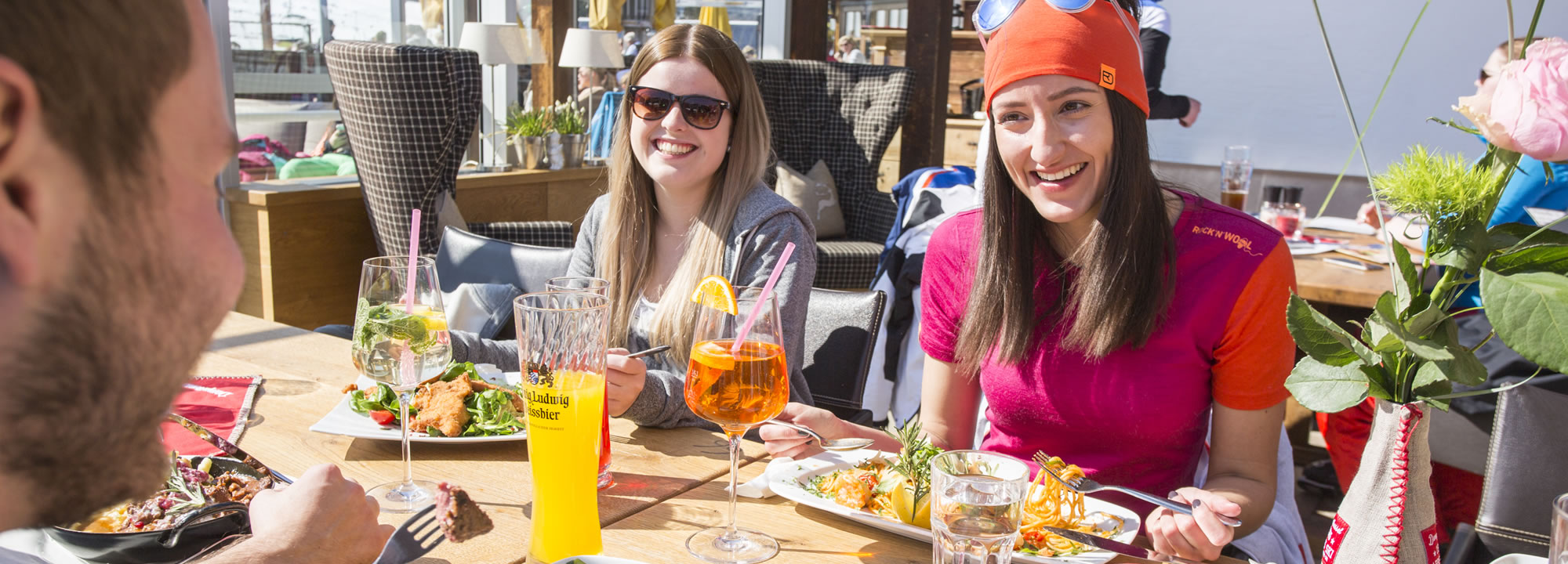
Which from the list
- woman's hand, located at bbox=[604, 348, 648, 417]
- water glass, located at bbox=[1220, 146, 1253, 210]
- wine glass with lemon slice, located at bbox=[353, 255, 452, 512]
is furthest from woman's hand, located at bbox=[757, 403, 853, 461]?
water glass, located at bbox=[1220, 146, 1253, 210]

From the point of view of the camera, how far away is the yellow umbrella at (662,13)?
6.88 meters

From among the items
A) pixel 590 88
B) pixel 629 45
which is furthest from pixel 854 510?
pixel 629 45

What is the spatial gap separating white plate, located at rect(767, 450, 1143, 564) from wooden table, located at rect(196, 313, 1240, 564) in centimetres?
2

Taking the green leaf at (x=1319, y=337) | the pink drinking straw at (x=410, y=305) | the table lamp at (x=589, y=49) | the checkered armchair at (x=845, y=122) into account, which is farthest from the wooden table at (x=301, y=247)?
the green leaf at (x=1319, y=337)

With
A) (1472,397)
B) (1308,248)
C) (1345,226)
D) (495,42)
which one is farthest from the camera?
(495,42)

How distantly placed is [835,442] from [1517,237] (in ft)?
2.64

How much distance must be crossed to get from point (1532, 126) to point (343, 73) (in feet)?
12.7

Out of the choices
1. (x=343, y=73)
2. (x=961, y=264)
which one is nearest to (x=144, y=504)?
(x=961, y=264)

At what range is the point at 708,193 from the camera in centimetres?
228

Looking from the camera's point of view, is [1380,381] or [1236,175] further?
[1236,175]

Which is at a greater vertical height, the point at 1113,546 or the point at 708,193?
the point at 708,193

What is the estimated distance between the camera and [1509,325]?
807 mm

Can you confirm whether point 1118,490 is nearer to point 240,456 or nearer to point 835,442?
point 835,442

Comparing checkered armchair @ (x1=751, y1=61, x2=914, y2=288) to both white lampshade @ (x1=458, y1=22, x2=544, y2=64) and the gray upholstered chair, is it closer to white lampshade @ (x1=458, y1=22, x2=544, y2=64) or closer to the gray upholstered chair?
white lampshade @ (x1=458, y1=22, x2=544, y2=64)
